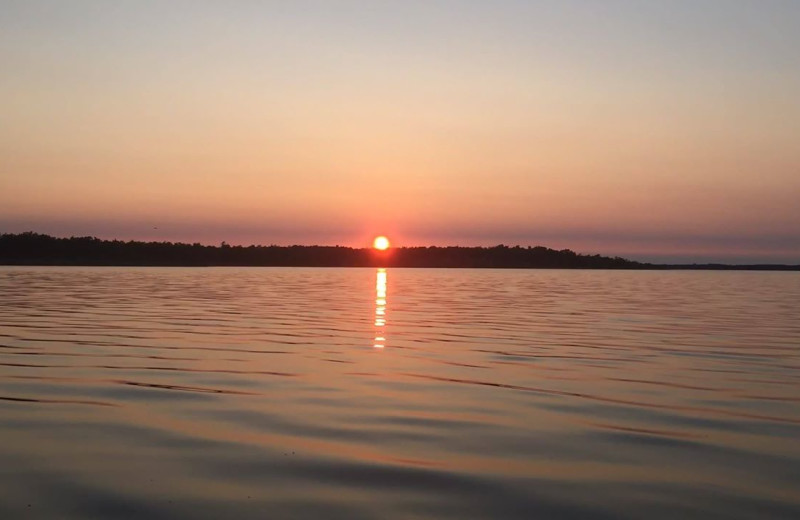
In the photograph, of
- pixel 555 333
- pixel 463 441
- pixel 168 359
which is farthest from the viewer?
pixel 555 333

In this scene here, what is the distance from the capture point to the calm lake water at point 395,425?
7.64 meters

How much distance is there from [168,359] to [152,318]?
11.9 m

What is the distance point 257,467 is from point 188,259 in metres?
182

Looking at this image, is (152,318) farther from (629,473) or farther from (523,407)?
(629,473)

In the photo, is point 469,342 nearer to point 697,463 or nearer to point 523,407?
point 523,407

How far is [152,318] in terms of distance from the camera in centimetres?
2897

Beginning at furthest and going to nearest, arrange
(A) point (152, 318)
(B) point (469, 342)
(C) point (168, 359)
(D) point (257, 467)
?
(A) point (152, 318) → (B) point (469, 342) → (C) point (168, 359) → (D) point (257, 467)

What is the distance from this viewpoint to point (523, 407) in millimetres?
12547

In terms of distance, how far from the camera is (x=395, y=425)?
11141 millimetres

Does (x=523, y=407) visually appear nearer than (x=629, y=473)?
No

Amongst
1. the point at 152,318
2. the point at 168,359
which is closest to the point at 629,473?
the point at 168,359

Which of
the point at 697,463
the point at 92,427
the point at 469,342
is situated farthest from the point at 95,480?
the point at 469,342

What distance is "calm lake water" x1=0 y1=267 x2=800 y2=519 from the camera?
7.64m

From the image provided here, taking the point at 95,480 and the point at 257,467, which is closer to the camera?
the point at 95,480
